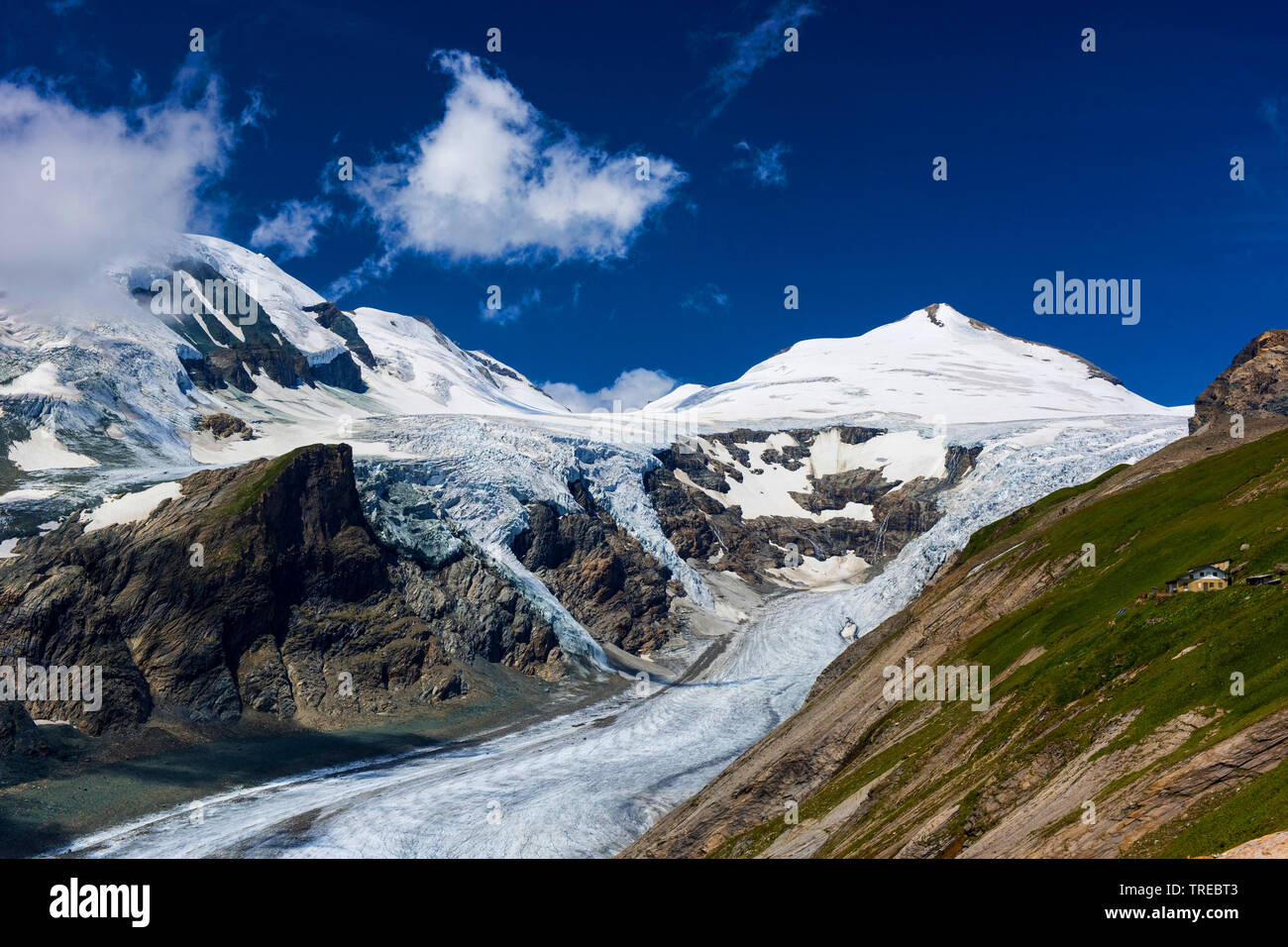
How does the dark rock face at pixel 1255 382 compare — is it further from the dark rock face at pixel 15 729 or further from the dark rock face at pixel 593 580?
the dark rock face at pixel 15 729

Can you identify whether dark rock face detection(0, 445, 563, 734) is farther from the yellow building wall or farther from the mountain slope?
the yellow building wall

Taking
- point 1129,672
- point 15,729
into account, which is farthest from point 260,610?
point 1129,672

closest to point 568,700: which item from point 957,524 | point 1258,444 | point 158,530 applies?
point 158,530

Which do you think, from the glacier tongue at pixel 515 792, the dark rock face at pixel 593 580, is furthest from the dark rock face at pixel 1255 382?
the dark rock face at pixel 593 580

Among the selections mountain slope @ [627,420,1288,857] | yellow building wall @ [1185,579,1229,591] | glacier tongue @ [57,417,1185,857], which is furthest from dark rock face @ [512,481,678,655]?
yellow building wall @ [1185,579,1229,591]

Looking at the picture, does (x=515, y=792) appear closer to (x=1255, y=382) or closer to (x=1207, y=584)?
(x=1207, y=584)

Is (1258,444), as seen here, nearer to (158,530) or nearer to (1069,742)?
(1069,742)
